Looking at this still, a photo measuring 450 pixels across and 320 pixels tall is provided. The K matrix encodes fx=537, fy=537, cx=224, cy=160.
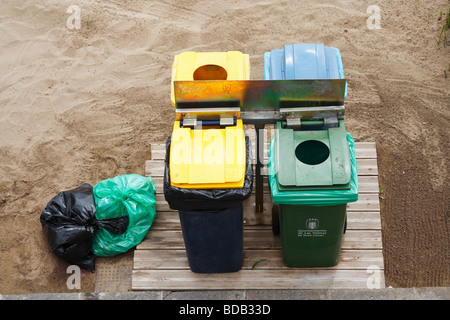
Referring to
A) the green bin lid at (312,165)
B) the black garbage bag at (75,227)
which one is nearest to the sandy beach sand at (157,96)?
the black garbage bag at (75,227)

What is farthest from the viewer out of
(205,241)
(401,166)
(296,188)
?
(401,166)

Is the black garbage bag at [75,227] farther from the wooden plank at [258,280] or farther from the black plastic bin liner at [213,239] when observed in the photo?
the black plastic bin liner at [213,239]

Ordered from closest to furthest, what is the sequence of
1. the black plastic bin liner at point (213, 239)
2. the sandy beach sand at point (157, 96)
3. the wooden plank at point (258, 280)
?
1. the black plastic bin liner at point (213, 239)
2. the wooden plank at point (258, 280)
3. the sandy beach sand at point (157, 96)

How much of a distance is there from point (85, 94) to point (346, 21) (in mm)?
3302

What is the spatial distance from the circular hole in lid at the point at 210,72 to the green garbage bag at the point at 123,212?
3.63ft

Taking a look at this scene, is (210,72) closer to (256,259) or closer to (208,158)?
(208,158)

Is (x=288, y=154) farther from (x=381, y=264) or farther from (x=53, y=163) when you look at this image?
(x=53, y=163)

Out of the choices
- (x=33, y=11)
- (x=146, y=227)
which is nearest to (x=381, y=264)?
(x=146, y=227)

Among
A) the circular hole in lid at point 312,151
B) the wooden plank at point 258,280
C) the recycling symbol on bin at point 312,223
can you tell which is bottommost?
the wooden plank at point 258,280

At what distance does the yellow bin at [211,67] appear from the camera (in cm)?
427

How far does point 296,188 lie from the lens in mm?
3787

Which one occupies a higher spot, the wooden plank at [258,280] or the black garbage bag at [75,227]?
the black garbage bag at [75,227]

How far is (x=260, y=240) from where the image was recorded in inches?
183

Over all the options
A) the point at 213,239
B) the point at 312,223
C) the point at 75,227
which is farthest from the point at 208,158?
the point at 75,227
